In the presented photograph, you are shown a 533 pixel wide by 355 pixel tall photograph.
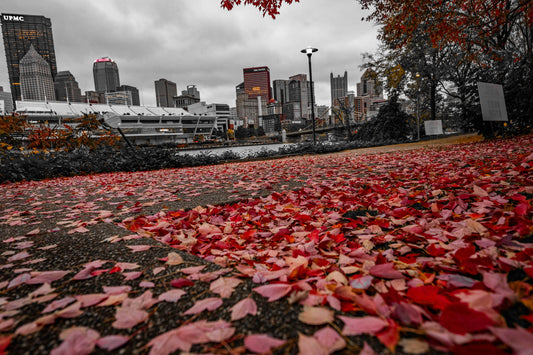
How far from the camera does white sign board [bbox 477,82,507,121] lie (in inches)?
316

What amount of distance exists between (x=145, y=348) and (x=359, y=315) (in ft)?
2.53

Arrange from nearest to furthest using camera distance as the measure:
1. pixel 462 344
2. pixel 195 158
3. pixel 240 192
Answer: pixel 462 344 < pixel 240 192 < pixel 195 158

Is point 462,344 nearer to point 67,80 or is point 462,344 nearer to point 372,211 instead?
point 372,211

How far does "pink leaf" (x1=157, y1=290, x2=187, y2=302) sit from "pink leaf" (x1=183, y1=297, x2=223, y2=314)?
117mm

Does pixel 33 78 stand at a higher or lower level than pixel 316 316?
higher

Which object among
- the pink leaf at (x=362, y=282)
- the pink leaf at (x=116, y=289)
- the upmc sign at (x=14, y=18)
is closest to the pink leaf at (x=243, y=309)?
the pink leaf at (x=362, y=282)

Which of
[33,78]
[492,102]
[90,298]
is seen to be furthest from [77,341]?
[33,78]

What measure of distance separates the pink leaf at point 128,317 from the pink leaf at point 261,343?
45 centimetres

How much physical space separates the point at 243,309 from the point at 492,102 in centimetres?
1063

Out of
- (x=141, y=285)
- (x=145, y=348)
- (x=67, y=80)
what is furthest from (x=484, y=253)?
(x=67, y=80)

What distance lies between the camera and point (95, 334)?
3.14ft

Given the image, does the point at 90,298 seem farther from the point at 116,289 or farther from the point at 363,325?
the point at 363,325

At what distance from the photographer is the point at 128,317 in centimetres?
103

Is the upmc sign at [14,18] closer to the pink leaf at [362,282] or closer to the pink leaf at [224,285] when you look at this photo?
the pink leaf at [224,285]
